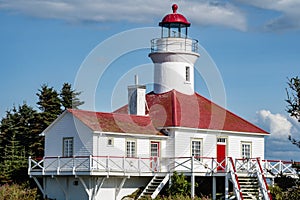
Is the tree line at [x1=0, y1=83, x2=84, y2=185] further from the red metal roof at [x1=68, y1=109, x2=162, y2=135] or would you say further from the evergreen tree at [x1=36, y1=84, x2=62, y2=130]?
the red metal roof at [x1=68, y1=109, x2=162, y2=135]

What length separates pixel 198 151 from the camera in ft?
106

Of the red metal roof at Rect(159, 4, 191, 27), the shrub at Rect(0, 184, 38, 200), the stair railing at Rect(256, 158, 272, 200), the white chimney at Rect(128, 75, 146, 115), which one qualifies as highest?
the red metal roof at Rect(159, 4, 191, 27)

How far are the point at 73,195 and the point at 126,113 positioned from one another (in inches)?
229

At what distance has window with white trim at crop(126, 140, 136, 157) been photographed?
30417 millimetres

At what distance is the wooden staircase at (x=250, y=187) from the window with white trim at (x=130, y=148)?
4912 mm

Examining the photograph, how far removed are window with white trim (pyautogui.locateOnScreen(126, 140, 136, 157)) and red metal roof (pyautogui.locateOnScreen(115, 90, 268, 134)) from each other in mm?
1968

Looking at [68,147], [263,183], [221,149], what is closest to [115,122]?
[68,147]

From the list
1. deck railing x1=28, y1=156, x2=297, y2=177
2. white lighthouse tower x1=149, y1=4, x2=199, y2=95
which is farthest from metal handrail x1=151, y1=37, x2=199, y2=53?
deck railing x1=28, y1=156, x2=297, y2=177

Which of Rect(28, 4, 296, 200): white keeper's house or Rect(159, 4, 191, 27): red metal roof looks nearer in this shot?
Rect(28, 4, 296, 200): white keeper's house

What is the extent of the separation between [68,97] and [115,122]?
12.2m

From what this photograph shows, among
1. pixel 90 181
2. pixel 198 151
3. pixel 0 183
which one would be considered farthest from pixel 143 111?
pixel 0 183

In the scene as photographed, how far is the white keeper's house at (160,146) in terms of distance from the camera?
2936cm

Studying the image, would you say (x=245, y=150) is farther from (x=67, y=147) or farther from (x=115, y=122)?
(x=67, y=147)

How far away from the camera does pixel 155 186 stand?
30.5m
